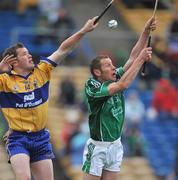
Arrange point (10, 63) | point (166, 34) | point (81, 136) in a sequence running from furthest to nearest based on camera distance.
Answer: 1. point (166, 34)
2. point (81, 136)
3. point (10, 63)

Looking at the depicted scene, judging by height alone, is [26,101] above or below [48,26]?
below

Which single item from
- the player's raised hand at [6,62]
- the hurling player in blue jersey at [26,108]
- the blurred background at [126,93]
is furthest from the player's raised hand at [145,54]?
the blurred background at [126,93]

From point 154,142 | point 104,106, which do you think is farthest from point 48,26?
point 104,106

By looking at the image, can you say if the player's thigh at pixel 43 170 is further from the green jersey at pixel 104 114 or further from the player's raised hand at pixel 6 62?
the player's raised hand at pixel 6 62

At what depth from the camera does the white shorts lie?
454 inches

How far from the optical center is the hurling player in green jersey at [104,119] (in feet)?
37.3

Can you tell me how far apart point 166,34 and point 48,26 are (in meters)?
2.61

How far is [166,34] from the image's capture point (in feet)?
69.2

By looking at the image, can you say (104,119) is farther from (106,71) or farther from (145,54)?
(145,54)

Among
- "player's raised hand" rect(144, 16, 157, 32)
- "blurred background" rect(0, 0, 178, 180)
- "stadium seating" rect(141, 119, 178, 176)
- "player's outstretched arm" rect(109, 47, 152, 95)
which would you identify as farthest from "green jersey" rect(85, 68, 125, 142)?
"stadium seating" rect(141, 119, 178, 176)

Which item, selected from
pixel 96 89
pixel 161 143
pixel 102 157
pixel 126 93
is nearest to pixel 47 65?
pixel 96 89

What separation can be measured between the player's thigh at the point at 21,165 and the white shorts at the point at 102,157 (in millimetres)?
829

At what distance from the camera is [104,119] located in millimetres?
11500

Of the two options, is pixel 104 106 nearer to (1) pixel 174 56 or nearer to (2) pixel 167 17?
(1) pixel 174 56
